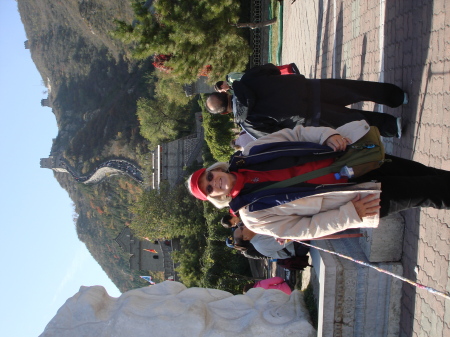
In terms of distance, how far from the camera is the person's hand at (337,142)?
134 inches

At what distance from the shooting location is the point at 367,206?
327cm

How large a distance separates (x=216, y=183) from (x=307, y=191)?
0.77 m

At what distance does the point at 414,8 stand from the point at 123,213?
170 feet

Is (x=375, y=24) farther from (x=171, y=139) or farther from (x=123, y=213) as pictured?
(x=123, y=213)

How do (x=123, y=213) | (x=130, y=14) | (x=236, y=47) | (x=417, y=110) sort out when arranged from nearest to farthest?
(x=417, y=110) < (x=236, y=47) < (x=130, y=14) < (x=123, y=213)

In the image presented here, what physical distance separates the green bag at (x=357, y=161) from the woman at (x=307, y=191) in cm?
6

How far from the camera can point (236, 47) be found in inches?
595

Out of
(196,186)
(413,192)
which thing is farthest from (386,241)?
(196,186)

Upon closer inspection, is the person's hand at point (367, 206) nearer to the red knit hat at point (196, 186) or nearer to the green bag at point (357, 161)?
the green bag at point (357, 161)

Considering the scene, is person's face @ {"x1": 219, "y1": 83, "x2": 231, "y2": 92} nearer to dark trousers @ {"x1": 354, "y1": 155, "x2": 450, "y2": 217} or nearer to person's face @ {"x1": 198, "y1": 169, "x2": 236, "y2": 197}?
person's face @ {"x1": 198, "y1": 169, "x2": 236, "y2": 197}

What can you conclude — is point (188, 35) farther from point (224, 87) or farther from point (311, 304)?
point (311, 304)

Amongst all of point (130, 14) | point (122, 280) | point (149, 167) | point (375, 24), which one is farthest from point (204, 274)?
point (122, 280)

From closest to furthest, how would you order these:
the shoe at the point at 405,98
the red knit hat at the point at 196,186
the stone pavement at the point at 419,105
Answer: the red knit hat at the point at 196,186 < the stone pavement at the point at 419,105 < the shoe at the point at 405,98

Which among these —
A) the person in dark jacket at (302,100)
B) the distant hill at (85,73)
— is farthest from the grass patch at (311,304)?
the distant hill at (85,73)
